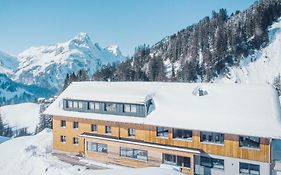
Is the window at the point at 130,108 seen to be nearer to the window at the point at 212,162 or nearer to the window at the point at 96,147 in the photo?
the window at the point at 96,147

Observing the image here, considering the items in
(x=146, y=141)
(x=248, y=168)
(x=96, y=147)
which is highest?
(x=146, y=141)

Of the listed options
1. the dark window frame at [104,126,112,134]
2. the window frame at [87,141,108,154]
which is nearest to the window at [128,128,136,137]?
the dark window frame at [104,126,112,134]

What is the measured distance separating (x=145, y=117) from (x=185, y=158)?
254 inches

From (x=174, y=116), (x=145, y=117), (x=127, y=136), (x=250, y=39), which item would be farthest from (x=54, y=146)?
(x=250, y=39)

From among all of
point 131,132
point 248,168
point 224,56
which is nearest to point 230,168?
point 248,168

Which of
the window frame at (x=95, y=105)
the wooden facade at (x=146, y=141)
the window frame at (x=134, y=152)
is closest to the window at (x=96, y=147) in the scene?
the wooden facade at (x=146, y=141)

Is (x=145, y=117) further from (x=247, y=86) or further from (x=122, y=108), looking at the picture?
(x=247, y=86)

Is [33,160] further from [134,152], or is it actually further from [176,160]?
[176,160]

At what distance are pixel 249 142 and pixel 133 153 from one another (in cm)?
1319

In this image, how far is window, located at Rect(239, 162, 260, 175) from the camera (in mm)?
31809

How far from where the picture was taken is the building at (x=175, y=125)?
32125 millimetres

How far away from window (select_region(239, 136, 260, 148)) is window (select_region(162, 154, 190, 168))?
5.94 meters

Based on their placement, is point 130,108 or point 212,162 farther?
point 130,108

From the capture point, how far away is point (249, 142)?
32656 mm
